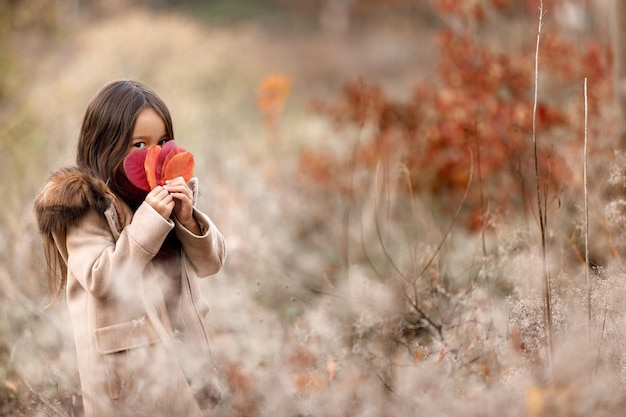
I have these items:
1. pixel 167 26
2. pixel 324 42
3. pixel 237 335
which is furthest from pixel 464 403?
pixel 324 42

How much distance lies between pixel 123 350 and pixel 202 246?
1.32ft

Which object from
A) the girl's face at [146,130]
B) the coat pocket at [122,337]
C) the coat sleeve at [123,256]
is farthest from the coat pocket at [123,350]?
the girl's face at [146,130]

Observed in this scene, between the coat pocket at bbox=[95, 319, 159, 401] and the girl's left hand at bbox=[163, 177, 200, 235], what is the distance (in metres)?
0.33

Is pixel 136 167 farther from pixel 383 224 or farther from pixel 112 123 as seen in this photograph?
pixel 383 224

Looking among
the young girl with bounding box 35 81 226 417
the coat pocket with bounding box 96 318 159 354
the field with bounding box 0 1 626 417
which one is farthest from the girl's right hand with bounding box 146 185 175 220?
the field with bounding box 0 1 626 417

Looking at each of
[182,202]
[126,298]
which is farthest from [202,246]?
[126,298]

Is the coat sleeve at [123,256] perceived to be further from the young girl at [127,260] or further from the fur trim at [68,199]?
the fur trim at [68,199]

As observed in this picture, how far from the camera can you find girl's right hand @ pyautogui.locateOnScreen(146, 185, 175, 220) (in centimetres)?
218

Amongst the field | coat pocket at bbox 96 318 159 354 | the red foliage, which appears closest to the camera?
coat pocket at bbox 96 318 159 354

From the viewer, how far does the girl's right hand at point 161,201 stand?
2180mm

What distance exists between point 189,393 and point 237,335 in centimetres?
137

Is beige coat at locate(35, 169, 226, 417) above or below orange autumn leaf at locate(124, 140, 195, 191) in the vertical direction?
below

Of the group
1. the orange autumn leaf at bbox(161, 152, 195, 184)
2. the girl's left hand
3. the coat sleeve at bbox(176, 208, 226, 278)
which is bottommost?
the coat sleeve at bbox(176, 208, 226, 278)

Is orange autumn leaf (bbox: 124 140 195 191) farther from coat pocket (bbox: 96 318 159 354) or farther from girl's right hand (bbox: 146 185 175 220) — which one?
coat pocket (bbox: 96 318 159 354)
